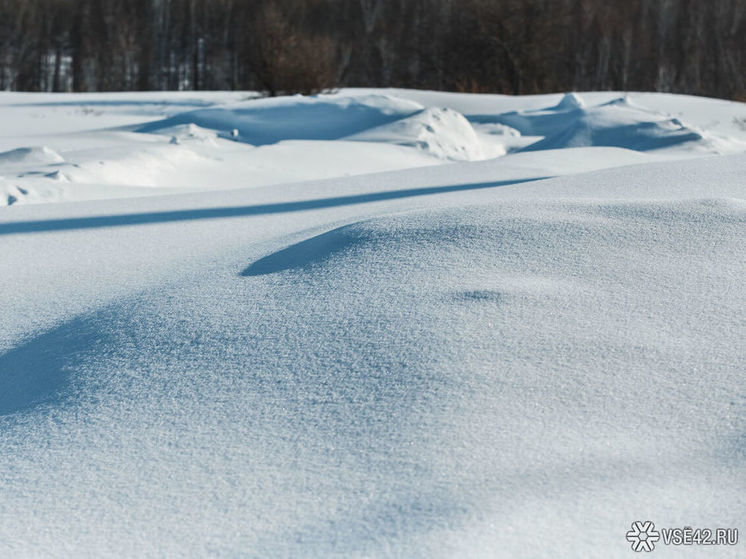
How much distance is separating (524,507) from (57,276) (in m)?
2.08

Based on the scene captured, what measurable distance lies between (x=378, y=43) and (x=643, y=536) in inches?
1017

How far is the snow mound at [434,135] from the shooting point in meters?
8.66

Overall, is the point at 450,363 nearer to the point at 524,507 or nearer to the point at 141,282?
the point at 524,507

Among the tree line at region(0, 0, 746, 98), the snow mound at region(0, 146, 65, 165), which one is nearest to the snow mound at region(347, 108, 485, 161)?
the snow mound at region(0, 146, 65, 165)

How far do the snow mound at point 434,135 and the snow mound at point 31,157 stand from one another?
11.6ft

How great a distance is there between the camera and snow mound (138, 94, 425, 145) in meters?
9.51

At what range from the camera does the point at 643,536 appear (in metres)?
1.30

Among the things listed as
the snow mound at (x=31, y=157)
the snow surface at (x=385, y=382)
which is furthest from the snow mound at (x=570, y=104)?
the snow surface at (x=385, y=382)

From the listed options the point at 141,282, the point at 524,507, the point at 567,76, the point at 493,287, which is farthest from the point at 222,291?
the point at 567,76

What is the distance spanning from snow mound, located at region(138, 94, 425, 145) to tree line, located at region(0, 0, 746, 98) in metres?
11.4

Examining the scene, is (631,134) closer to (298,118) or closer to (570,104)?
(570,104)

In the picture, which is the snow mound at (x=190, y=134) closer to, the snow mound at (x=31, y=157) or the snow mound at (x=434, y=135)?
the snow mound at (x=434, y=135)

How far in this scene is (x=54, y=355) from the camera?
2141 mm

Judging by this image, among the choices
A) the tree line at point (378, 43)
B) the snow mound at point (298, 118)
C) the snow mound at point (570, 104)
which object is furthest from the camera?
the tree line at point (378, 43)
